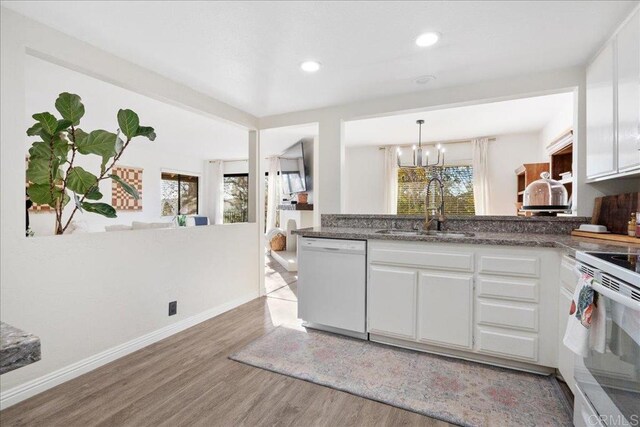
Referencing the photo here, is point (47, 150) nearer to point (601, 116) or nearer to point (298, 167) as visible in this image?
point (601, 116)

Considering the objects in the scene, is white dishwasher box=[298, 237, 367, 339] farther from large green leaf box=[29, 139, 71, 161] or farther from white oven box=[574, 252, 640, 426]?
large green leaf box=[29, 139, 71, 161]

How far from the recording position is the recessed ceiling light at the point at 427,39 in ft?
6.59

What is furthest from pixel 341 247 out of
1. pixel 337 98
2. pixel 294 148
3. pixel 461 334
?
pixel 294 148

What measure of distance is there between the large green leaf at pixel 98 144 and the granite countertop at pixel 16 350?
1754mm

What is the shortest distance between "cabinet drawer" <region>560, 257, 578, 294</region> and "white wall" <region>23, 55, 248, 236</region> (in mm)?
3175

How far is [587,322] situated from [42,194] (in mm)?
2906

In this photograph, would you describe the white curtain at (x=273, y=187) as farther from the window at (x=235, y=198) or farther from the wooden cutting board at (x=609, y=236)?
the wooden cutting board at (x=609, y=236)

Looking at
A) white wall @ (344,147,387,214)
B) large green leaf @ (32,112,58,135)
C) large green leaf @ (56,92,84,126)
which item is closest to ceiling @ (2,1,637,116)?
large green leaf @ (56,92,84,126)

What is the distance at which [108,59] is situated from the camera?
7.35 ft

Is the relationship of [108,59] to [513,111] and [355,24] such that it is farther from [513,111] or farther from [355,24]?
[513,111]

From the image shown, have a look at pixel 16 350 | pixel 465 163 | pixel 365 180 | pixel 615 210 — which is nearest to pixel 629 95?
pixel 615 210

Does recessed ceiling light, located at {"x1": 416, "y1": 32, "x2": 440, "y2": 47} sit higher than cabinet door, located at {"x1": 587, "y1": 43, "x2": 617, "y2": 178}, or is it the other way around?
recessed ceiling light, located at {"x1": 416, "y1": 32, "x2": 440, "y2": 47}

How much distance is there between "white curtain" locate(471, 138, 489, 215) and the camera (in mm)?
5762

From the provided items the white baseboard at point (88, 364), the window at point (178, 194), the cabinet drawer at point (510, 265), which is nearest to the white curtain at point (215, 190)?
the window at point (178, 194)
